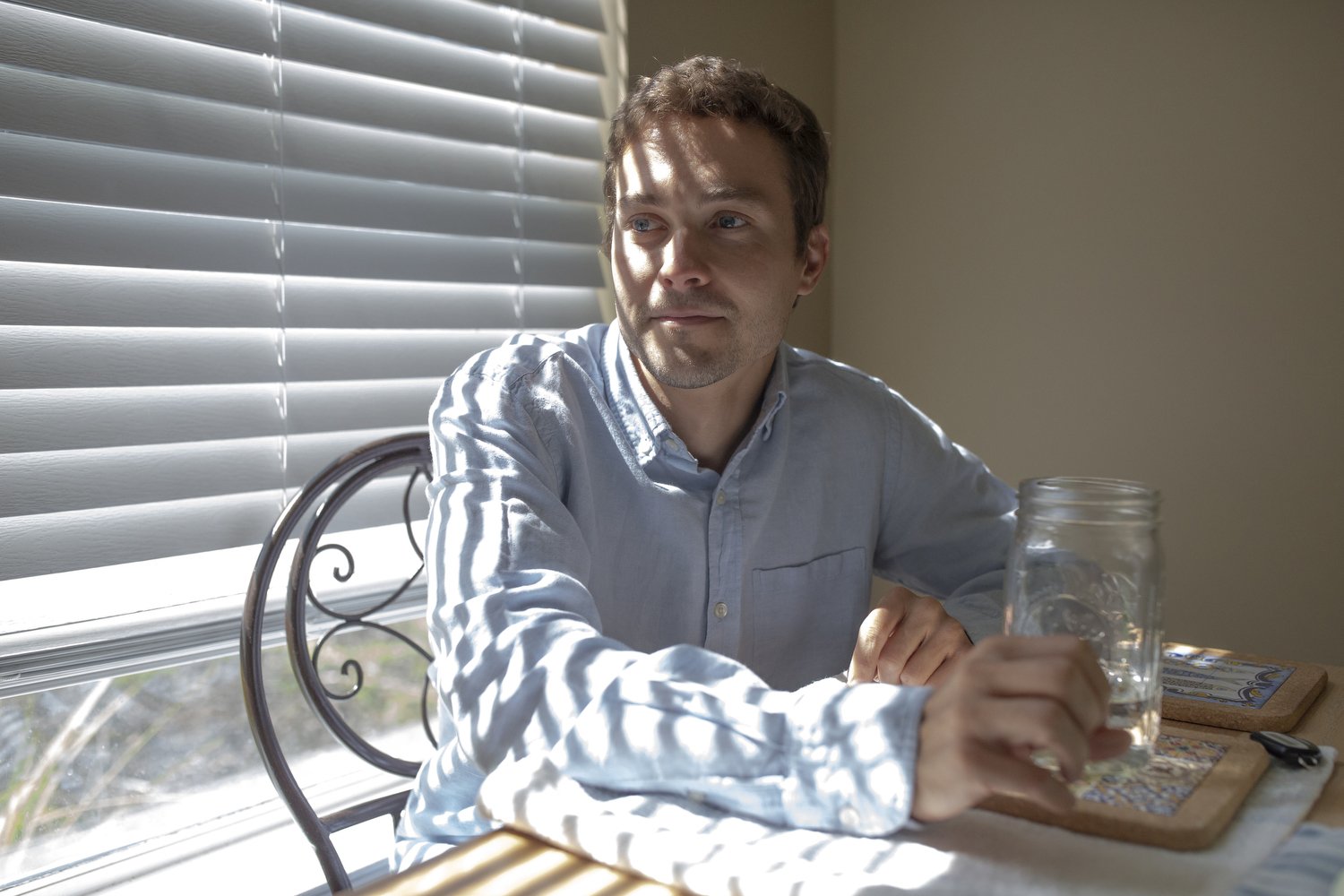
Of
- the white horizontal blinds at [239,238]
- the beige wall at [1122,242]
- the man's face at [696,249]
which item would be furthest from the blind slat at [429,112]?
the man's face at [696,249]

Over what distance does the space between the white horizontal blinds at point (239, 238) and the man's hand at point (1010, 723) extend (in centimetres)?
104

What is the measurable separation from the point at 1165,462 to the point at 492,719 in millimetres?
1596

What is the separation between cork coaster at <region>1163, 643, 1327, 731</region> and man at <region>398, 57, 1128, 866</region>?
204 mm

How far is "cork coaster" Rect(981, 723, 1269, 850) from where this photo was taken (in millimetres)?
728

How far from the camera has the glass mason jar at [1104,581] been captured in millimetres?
778

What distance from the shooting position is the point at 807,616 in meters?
1.45

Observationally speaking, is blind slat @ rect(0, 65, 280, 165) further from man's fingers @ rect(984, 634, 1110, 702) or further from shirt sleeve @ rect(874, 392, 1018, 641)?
man's fingers @ rect(984, 634, 1110, 702)

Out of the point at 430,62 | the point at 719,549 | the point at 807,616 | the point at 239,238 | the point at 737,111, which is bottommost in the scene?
the point at 807,616

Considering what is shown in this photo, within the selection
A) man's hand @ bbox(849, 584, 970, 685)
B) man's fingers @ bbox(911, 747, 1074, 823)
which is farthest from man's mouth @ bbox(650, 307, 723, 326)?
man's fingers @ bbox(911, 747, 1074, 823)

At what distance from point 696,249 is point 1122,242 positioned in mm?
1089

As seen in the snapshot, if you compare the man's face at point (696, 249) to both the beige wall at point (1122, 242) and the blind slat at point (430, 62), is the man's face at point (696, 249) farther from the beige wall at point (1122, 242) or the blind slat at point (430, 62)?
the beige wall at point (1122, 242)

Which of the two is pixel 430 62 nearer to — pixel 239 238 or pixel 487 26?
pixel 487 26

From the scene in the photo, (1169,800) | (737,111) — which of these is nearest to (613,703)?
(1169,800)

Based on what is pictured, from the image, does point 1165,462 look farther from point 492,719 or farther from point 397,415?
point 492,719
